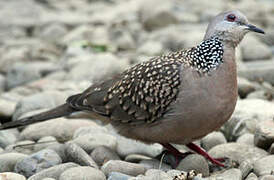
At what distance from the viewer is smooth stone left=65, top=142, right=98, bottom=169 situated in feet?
15.8

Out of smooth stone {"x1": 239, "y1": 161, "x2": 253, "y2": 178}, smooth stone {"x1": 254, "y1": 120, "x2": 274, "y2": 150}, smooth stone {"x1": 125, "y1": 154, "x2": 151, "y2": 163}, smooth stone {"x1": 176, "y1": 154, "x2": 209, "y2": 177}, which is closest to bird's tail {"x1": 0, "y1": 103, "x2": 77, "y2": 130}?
smooth stone {"x1": 125, "y1": 154, "x2": 151, "y2": 163}

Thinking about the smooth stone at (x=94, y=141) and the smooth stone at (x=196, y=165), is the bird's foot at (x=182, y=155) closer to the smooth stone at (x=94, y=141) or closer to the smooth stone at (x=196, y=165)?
the smooth stone at (x=196, y=165)

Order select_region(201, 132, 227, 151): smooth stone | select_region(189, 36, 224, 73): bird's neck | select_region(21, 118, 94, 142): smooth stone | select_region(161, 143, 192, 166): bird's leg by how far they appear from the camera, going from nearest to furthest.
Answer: select_region(189, 36, 224, 73): bird's neck, select_region(161, 143, 192, 166): bird's leg, select_region(201, 132, 227, 151): smooth stone, select_region(21, 118, 94, 142): smooth stone

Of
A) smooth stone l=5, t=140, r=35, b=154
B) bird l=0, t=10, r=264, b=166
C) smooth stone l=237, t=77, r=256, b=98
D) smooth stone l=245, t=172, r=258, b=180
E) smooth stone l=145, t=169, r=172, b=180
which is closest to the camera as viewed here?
smooth stone l=145, t=169, r=172, b=180

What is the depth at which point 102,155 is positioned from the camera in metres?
5.17

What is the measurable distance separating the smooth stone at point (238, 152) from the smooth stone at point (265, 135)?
0.07 m

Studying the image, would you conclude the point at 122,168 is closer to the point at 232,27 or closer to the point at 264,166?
the point at 264,166

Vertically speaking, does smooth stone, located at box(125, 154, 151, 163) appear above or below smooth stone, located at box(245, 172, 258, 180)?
below

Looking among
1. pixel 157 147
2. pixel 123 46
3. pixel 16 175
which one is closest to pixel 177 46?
pixel 123 46

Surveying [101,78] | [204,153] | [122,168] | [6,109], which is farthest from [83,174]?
[101,78]

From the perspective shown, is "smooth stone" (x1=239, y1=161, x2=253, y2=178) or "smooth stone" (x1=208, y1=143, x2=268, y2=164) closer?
"smooth stone" (x1=239, y1=161, x2=253, y2=178)

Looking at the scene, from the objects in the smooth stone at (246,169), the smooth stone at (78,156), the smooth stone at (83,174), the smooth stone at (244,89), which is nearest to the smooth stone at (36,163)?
the smooth stone at (78,156)

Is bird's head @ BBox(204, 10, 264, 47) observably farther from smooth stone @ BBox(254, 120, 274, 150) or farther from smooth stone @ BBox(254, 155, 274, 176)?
smooth stone @ BBox(254, 155, 274, 176)

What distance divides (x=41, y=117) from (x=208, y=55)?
5.72ft
